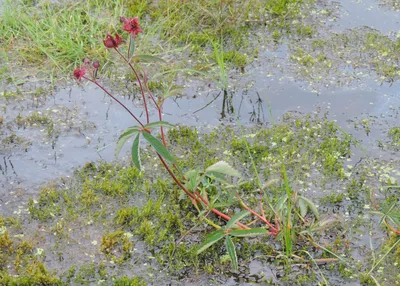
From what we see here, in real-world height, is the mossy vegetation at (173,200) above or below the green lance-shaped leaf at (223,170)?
below

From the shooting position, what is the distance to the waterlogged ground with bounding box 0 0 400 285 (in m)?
3.26

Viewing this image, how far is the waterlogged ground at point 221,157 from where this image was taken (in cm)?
326

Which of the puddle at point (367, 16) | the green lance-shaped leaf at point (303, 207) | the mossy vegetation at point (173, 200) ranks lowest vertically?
the mossy vegetation at point (173, 200)

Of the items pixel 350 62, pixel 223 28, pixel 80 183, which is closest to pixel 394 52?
pixel 350 62

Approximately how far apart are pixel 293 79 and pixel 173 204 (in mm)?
1663

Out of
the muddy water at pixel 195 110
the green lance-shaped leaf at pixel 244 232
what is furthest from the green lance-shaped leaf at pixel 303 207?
the muddy water at pixel 195 110

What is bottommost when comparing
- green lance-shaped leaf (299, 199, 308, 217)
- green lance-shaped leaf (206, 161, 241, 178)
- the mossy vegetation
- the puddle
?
the mossy vegetation

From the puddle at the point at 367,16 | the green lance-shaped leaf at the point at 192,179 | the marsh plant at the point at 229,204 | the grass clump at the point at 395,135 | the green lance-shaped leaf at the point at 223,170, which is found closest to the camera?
the marsh plant at the point at 229,204

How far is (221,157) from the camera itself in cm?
401

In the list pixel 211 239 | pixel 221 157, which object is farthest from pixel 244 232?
pixel 221 157

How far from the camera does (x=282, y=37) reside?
5297 millimetres

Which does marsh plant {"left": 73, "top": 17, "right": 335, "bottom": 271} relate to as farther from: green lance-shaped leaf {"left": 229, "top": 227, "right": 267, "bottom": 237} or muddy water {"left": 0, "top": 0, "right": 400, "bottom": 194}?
muddy water {"left": 0, "top": 0, "right": 400, "bottom": 194}

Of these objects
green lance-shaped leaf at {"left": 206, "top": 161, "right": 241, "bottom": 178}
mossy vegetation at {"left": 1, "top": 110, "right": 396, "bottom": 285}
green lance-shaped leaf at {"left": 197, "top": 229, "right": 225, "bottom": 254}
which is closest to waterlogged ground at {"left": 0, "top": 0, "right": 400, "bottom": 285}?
mossy vegetation at {"left": 1, "top": 110, "right": 396, "bottom": 285}

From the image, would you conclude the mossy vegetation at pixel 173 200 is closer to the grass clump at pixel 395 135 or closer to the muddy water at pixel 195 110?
the muddy water at pixel 195 110
